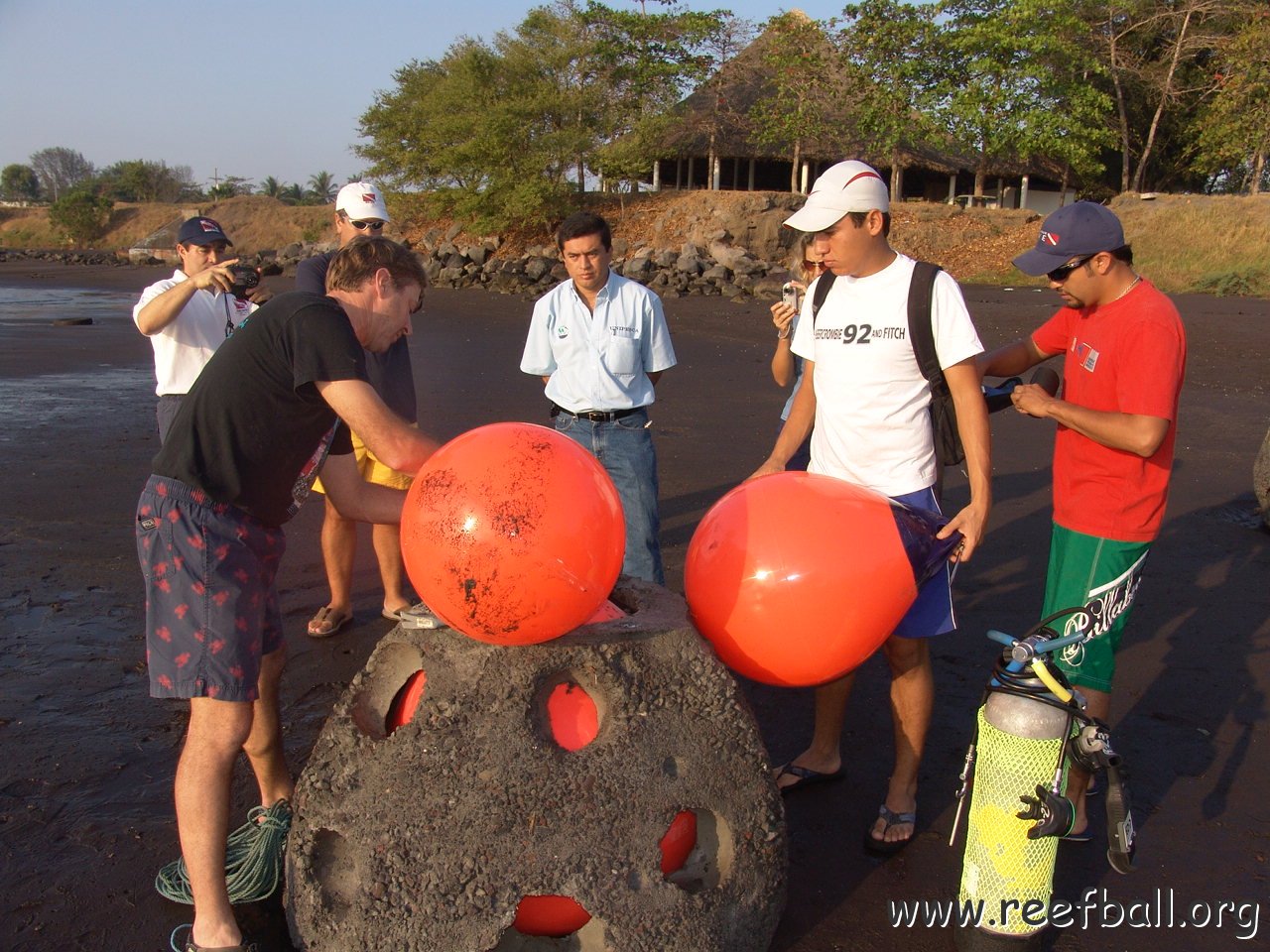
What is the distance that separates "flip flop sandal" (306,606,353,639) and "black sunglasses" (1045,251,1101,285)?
4180 mm

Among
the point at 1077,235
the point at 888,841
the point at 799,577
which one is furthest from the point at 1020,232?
the point at 799,577

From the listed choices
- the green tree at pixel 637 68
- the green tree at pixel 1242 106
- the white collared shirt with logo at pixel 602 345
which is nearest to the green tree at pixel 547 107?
the green tree at pixel 637 68

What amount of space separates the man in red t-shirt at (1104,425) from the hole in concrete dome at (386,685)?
93.2 inches

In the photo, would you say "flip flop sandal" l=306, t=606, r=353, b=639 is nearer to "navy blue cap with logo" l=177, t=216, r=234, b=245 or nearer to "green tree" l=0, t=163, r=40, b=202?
"navy blue cap with logo" l=177, t=216, r=234, b=245

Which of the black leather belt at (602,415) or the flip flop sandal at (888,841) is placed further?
the black leather belt at (602,415)

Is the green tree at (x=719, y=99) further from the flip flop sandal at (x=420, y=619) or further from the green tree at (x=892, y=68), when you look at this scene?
the flip flop sandal at (x=420, y=619)

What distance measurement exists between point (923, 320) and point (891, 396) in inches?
12.2

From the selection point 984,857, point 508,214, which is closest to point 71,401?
point 984,857

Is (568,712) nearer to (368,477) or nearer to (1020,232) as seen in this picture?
(368,477)

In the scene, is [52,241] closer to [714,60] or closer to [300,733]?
[714,60]

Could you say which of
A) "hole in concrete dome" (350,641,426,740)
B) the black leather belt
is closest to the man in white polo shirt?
the black leather belt

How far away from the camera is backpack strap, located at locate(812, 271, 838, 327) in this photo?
3.91 m

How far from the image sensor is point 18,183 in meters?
111

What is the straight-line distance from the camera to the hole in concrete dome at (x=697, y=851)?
2.89 meters
